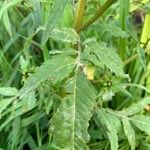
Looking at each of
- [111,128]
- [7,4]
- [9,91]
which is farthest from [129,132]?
[7,4]

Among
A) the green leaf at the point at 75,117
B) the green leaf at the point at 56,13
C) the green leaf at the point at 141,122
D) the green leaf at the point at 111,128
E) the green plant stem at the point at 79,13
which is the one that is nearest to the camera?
the green leaf at the point at 56,13

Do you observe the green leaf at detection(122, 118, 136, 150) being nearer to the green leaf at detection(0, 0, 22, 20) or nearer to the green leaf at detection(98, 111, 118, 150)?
the green leaf at detection(98, 111, 118, 150)

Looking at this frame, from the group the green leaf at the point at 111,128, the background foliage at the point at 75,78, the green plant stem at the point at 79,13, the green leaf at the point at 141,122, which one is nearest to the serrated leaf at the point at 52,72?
the background foliage at the point at 75,78

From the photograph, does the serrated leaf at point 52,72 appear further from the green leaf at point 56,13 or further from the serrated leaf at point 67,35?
the green leaf at point 56,13

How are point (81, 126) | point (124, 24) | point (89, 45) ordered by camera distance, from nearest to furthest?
→ 1. point (81, 126)
2. point (89, 45)
3. point (124, 24)

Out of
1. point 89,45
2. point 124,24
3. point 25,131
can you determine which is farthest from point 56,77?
point 25,131

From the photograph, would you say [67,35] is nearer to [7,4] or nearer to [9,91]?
[9,91]

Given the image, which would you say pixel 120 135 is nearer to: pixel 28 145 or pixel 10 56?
pixel 28 145
